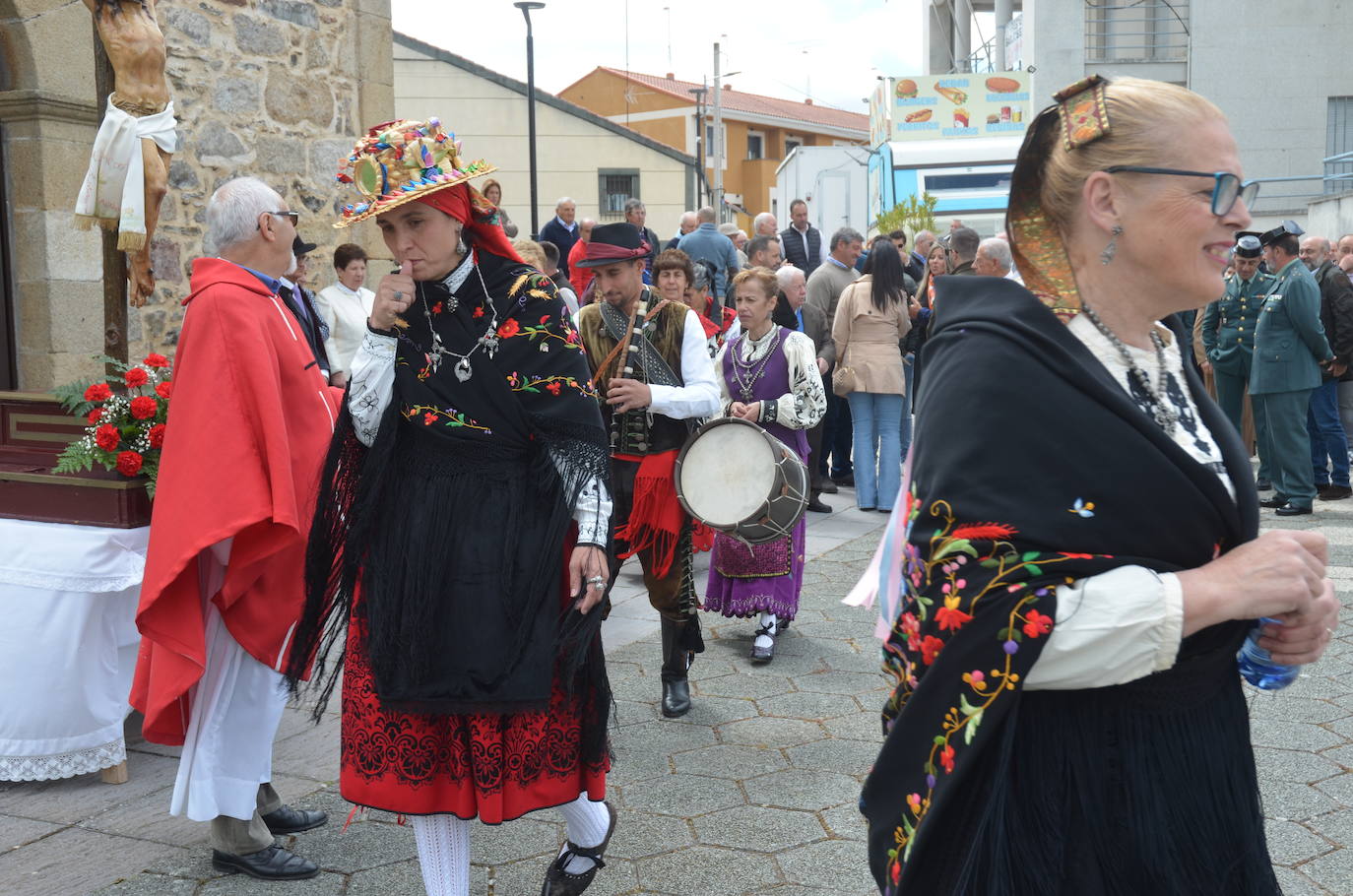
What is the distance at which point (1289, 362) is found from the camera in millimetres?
9133

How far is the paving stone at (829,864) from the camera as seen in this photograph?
11.4 ft

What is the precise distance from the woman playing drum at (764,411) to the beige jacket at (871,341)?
2720 mm

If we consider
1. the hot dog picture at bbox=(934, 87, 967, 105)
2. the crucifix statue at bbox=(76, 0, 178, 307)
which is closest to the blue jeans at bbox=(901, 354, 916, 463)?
the crucifix statue at bbox=(76, 0, 178, 307)

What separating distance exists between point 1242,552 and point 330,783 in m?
3.33

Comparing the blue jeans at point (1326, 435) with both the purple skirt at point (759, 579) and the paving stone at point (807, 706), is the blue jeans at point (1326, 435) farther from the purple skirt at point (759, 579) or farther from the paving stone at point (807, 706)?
the paving stone at point (807, 706)

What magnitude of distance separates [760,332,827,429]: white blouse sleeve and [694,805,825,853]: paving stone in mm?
2420

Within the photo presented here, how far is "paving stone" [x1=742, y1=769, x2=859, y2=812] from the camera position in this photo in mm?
4023

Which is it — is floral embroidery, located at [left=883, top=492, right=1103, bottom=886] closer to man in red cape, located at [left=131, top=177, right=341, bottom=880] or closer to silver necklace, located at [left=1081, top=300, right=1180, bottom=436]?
silver necklace, located at [left=1081, top=300, right=1180, bottom=436]

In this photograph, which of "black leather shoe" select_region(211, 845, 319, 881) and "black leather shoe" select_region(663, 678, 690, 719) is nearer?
"black leather shoe" select_region(211, 845, 319, 881)

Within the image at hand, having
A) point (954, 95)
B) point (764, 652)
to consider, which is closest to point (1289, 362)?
point (764, 652)

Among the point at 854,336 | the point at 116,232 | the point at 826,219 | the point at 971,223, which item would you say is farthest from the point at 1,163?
the point at 826,219

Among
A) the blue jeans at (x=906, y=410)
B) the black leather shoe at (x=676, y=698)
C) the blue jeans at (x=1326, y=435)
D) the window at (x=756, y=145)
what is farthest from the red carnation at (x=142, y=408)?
the window at (x=756, y=145)

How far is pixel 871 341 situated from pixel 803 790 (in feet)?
17.8

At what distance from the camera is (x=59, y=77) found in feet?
21.7
